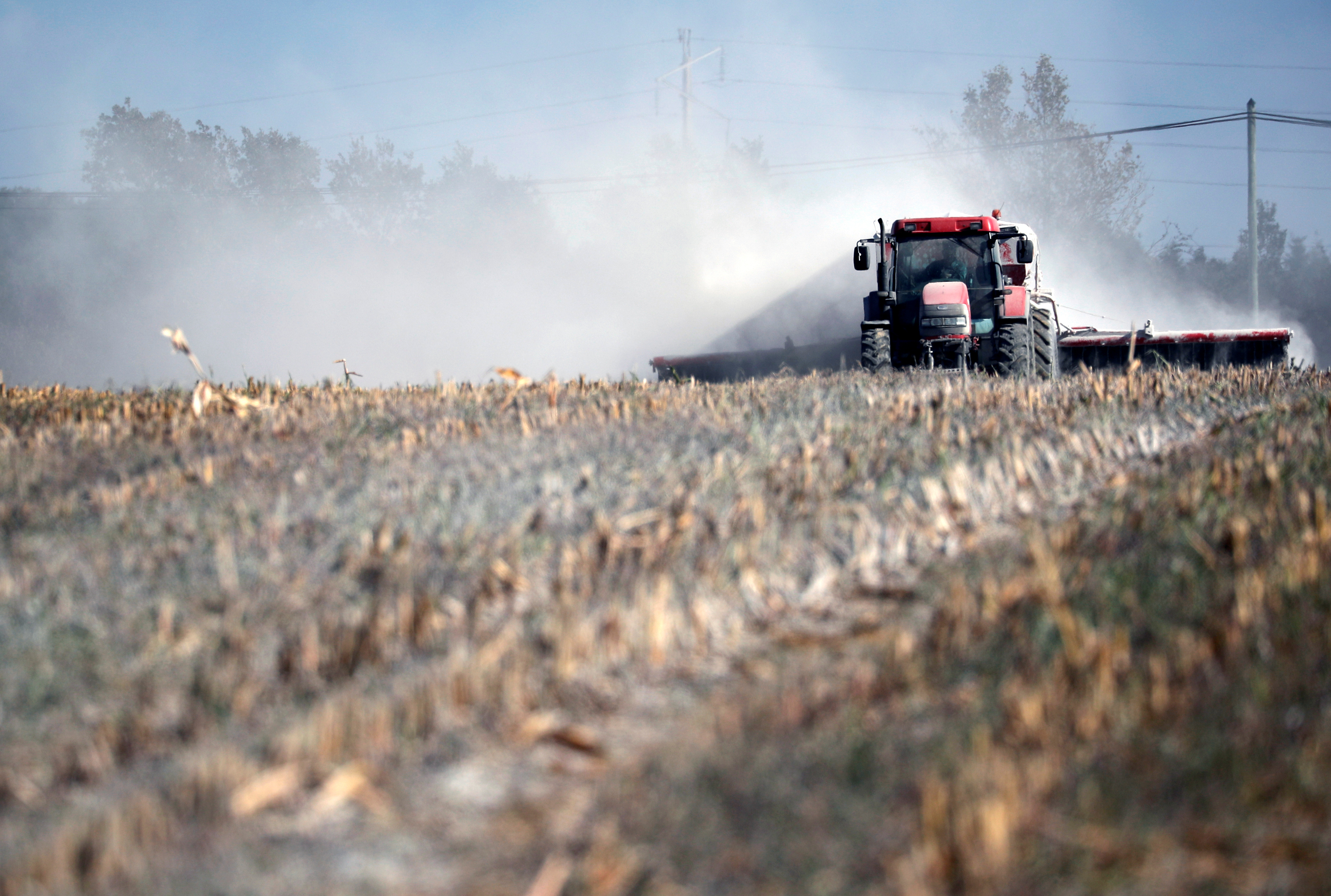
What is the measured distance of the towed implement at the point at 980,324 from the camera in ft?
39.2

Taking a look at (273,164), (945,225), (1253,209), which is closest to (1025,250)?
(945,225)

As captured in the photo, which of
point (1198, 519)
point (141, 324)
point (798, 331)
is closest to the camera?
point (1198, 519)

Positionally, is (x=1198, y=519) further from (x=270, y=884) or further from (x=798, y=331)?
(x=798, y=331)

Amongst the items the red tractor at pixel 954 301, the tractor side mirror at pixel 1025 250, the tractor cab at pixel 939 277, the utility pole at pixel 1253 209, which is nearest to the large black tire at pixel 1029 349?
the red tractor at pixel 954 301

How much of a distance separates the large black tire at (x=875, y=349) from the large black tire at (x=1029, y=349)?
1.32 m

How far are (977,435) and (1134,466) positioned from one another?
816mm

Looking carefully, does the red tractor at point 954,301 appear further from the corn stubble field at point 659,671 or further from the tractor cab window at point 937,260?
the corn stubble field at point 659,671

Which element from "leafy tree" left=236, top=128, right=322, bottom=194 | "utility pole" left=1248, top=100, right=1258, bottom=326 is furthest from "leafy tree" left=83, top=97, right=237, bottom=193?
"utility pole" left=1248, top=100, right=1258, bottom=326

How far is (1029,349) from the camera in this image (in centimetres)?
1229

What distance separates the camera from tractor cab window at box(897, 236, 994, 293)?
43.6ft

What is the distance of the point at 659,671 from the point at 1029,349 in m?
10.8

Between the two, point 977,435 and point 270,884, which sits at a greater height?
point 977,435

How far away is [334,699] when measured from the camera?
90.4 inches

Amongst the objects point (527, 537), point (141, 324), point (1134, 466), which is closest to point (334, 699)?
point (527, 537)
